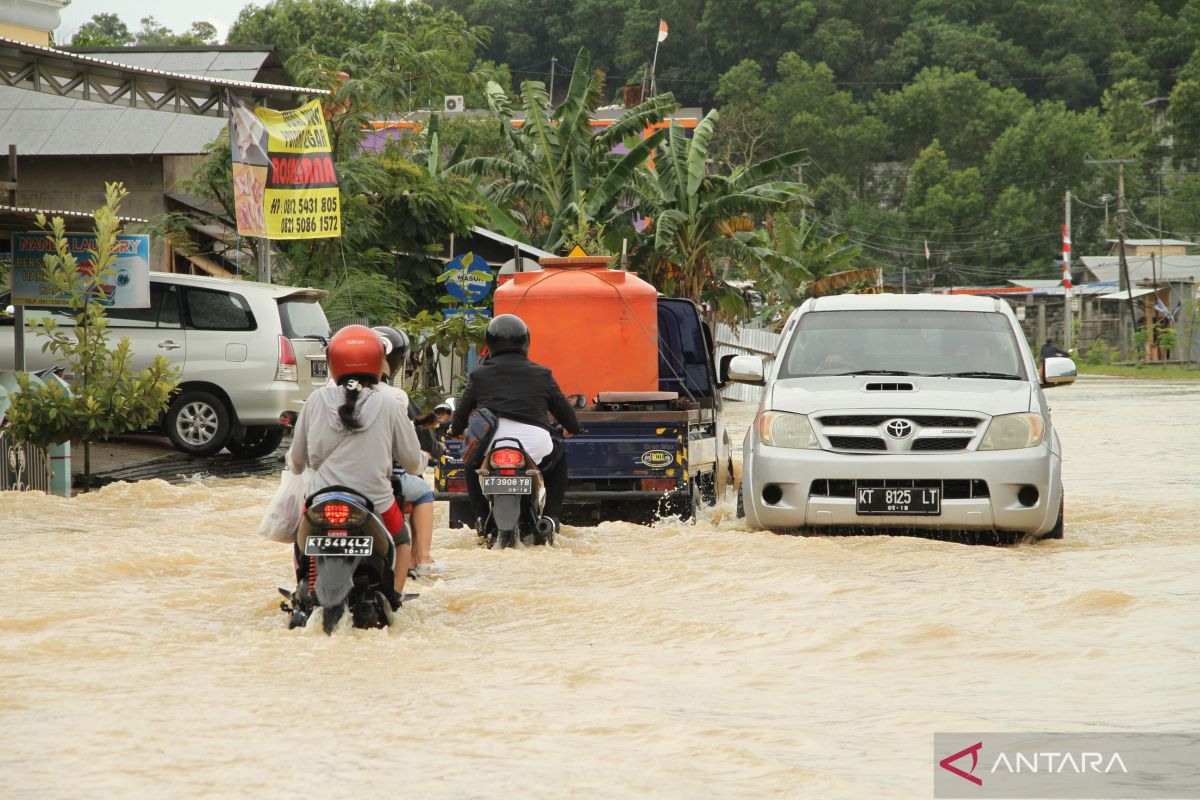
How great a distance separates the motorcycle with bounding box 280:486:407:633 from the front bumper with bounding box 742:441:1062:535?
3515 millimetres

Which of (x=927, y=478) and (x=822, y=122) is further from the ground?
(x=822, y=122)

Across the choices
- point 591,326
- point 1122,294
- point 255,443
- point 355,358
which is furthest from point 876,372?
point 1122,294

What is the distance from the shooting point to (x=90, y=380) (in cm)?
1426

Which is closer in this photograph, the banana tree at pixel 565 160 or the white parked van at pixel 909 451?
the white parked van at pixel 909 451

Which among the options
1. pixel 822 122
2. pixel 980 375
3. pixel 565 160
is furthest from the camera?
pixel 822 122

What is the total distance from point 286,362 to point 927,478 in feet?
29.7

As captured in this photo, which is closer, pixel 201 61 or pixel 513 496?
pixel 513 496

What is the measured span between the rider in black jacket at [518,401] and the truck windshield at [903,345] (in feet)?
6.08

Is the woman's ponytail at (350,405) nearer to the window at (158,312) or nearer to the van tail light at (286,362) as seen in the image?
the van tail light at (286,362)

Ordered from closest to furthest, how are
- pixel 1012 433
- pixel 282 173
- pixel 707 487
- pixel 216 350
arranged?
pixel 1012 433 → pixel 707 487 → pixel 216 350 → pixel 282 173

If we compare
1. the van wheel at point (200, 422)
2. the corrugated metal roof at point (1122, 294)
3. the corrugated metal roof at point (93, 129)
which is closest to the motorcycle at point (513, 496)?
the van wheel at point (200, 422)

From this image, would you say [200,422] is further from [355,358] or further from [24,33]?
[24,33]

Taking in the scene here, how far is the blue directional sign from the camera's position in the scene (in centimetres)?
2059

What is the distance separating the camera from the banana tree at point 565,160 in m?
29.2
